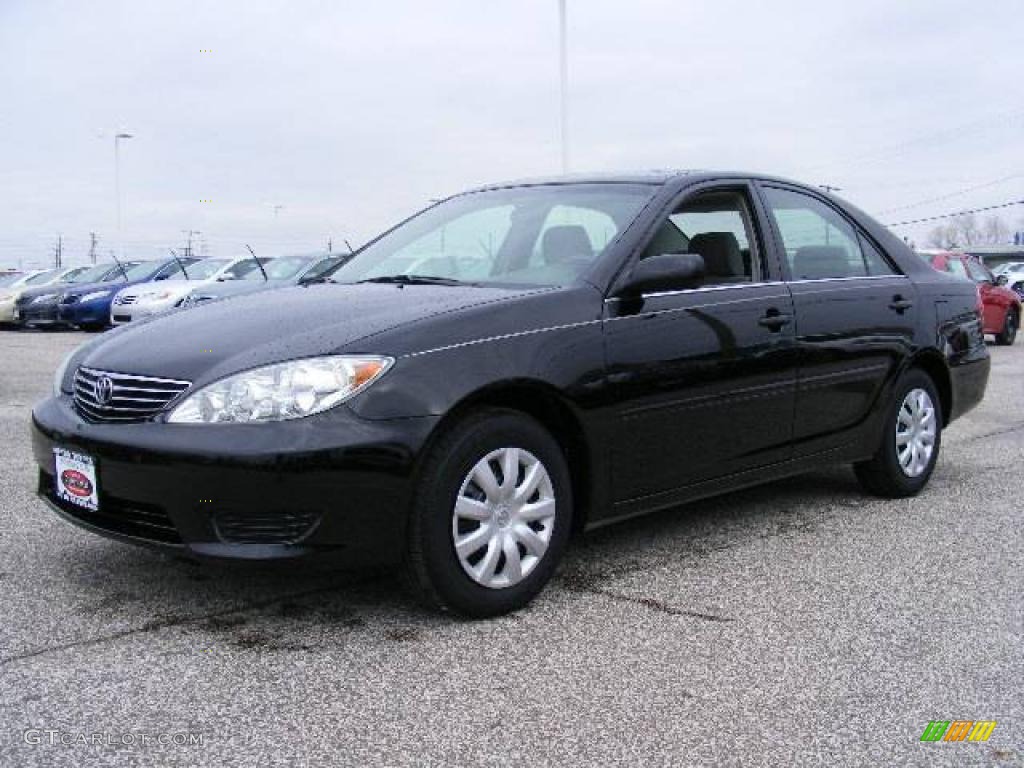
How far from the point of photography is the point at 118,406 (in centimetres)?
377

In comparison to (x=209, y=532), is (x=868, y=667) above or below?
below

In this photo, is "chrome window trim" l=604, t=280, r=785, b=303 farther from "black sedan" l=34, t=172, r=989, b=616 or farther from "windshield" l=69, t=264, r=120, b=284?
"windshield" l=69, t=264, r=120, b=284

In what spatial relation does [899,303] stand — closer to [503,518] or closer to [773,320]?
[773,320]

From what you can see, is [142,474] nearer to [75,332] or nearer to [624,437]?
[624,437]

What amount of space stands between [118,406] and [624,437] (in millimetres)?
1740

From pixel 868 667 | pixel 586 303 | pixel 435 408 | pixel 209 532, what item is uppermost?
pixel 586 303

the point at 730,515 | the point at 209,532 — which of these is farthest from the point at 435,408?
the point at 730,515

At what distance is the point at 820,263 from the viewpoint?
5.41 m

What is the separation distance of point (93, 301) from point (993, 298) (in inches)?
611

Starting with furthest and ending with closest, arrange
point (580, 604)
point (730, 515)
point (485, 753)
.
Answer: point (730, 515)
point (580, 604)
point (485, 753)

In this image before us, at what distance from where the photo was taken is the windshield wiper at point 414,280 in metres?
4.48

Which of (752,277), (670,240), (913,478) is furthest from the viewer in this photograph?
(913,478)

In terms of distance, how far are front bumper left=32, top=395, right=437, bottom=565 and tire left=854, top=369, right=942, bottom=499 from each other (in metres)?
2.98

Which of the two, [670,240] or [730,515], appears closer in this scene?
[670,240]
